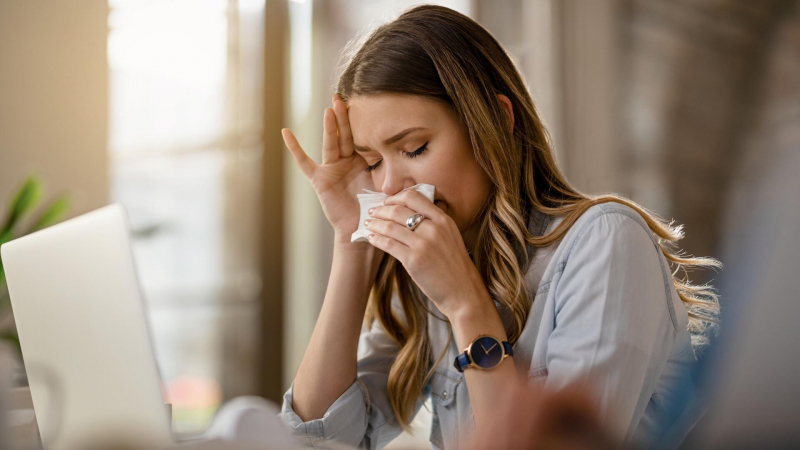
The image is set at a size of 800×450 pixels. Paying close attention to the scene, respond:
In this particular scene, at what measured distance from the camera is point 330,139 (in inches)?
53.2

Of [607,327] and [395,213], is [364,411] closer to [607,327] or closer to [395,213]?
[395,213]

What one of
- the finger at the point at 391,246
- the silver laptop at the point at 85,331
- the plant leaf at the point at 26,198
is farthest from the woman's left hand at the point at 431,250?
the plant leaf at the point at 26,198

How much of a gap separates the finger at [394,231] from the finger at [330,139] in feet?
0.85

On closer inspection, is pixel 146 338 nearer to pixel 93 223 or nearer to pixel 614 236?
pixel 93 223

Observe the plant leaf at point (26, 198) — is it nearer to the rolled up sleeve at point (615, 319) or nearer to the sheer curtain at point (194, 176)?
the sheer curtain at point (194, 176)

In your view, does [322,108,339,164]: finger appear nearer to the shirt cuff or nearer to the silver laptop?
the shirt cuff

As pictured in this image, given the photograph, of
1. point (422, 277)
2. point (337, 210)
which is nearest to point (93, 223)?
point (422, 277)

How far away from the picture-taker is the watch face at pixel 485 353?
3.14 feet

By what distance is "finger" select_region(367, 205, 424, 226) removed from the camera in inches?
44.1

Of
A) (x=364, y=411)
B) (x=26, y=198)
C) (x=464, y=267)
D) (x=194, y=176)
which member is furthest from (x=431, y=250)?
(x=194, y=176)

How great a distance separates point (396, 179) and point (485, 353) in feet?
1.29

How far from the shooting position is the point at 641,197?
2.05 meters

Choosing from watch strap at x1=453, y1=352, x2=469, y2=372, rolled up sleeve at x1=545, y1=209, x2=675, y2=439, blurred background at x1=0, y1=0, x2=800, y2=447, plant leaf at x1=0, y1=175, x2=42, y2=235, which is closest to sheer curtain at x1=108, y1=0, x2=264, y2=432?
blurred background at x1=0, y1=0, x2=800, y2=447

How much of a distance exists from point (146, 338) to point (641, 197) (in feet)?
5.62
